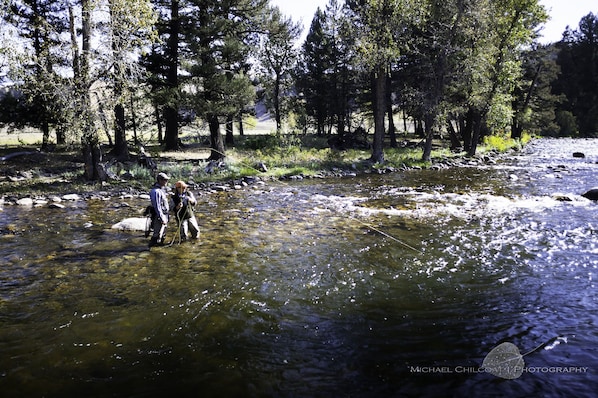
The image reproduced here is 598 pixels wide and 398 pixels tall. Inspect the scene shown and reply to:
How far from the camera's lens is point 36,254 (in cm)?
912

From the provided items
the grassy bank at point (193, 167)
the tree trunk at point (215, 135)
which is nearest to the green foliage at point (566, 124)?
the grassy bank at point (193, 167)

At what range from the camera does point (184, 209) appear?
398 inches

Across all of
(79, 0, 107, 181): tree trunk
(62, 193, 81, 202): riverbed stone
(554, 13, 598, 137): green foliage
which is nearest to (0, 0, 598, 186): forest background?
(79, 0, 107, 181): tree trunk

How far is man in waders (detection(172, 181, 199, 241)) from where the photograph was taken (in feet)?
32.4

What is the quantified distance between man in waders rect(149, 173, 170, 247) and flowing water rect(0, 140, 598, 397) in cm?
46

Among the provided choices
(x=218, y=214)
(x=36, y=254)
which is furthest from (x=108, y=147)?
(x=36, y=254)

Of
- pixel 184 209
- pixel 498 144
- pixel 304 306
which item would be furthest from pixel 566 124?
pixel 304 306

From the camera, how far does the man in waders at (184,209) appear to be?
989cm

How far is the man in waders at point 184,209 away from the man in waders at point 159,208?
373mm

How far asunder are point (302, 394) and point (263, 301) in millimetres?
2487

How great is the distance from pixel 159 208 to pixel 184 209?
33.7 inches

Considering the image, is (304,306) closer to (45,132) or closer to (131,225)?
(131,225)

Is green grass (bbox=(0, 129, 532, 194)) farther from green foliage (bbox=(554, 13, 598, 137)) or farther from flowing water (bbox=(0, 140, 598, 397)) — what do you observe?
green foliage (bbox=(554, 13, 598, 137))

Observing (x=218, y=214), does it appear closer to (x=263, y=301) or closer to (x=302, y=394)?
(x=263, y=301)
